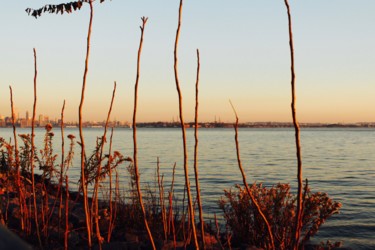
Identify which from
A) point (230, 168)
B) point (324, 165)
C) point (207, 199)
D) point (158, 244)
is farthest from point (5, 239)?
point (324, 165)

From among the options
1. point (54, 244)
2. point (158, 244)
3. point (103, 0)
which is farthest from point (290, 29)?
point (54, 244)

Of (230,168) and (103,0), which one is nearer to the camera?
(103,0)

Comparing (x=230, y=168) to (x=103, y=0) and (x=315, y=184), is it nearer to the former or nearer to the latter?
(x=315, y=184)

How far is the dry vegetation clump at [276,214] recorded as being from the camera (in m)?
6.16

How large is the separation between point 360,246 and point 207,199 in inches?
287

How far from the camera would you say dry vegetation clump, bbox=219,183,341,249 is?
20.2 feet

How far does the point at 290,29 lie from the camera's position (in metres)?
3.41

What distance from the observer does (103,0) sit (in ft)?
14.8

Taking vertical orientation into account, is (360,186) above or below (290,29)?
below

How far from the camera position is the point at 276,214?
6535 millimetres

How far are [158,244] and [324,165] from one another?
99.1ft

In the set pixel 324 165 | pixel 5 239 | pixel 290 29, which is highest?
pixel 290 29

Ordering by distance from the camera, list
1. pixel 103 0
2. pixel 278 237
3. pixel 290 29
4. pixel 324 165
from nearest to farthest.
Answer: pixel 290 29 → pixel 103 0 → pixel 278 237 → pixel 324 165

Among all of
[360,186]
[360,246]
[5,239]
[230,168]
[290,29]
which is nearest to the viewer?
[5,239]
